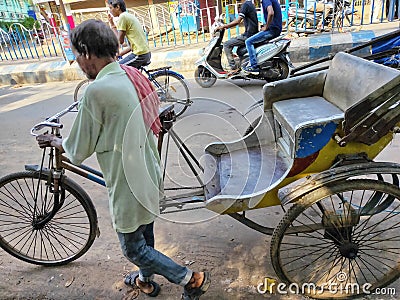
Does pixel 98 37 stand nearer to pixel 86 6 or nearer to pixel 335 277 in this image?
pixel 335 277

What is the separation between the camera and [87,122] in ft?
4.88

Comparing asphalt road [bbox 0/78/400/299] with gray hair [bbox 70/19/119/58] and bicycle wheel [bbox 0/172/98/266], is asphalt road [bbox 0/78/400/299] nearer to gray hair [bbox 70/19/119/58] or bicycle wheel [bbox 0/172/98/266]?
bicycle wheel [bbox 0/172/98/266]

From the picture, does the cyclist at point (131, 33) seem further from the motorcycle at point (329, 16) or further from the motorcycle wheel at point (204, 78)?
the motorcycle at point (329, 16)

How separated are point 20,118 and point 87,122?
195 inches

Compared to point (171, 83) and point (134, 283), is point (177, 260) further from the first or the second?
point (171, 83)

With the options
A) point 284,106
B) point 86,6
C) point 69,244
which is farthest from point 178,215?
point 86,6

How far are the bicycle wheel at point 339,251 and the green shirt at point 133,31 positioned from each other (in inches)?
153

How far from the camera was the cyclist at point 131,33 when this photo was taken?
194 inches

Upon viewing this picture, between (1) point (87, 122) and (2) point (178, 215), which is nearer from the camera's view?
(1) point (87, 122)

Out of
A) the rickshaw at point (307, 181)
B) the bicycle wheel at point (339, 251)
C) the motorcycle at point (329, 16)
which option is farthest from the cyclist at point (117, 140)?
the motorcycle at point (329, 16)

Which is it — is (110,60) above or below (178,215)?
above

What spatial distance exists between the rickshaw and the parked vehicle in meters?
3.26

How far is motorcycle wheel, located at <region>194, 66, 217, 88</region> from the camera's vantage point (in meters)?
6.20
